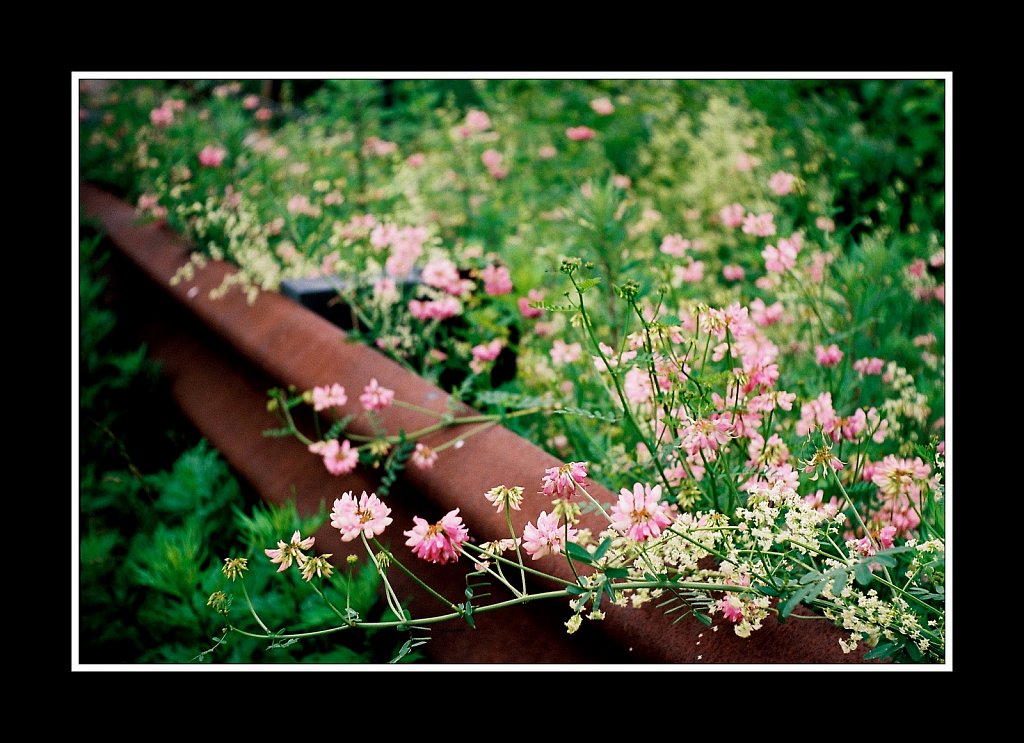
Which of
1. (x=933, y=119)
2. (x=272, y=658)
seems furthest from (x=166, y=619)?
(x=933, y=119)

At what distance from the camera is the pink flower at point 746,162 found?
3592 millimetres

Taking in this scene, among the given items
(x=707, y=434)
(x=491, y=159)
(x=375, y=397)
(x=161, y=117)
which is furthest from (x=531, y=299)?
(x=161, y=117)

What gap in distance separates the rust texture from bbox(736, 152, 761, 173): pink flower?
1990 millimetres

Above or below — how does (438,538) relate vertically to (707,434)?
below

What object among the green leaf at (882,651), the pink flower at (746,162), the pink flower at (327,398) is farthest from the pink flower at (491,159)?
the green leaf at (882,651)

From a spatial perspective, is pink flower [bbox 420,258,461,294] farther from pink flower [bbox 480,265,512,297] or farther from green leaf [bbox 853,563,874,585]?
green leaf [bbox 853,563,874,585]

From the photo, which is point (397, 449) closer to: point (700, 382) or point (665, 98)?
point (700, 382)

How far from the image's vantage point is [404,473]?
191 cm

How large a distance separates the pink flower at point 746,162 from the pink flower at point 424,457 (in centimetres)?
234

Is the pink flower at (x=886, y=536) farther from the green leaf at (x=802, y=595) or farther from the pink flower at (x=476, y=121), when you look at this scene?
the pink flower at (x=476, y=121)

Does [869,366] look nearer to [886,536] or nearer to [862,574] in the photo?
[886,536]

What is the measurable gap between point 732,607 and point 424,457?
0.80m

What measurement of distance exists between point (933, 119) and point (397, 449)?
3.42m

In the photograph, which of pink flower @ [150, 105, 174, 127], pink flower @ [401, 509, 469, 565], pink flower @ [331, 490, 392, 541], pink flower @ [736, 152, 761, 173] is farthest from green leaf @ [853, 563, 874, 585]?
pink flower @ [150, 105, 174, 127]
